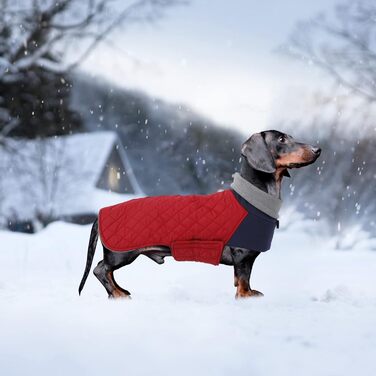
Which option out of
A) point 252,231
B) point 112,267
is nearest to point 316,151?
point 252,231

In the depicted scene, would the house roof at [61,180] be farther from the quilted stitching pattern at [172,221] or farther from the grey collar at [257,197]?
the grey collar at [257,197]

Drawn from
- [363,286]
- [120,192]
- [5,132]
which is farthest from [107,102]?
[363,286]

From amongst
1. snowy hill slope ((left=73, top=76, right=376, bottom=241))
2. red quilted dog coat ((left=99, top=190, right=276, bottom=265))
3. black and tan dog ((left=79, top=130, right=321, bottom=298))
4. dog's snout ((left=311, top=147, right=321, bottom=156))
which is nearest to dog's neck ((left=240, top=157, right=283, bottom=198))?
black and tan dog ((left=79, top=130, right=321, bottom=298))

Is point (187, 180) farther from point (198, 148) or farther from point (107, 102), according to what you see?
point (107, 102)

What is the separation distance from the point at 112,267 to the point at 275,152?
1.56 m

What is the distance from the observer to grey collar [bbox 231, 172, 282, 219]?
4.62 meters

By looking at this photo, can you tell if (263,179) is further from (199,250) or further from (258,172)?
(199,250)

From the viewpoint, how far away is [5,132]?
53.3ft

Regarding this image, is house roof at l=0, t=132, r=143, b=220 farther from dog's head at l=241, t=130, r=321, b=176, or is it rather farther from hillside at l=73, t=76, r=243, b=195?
dog's head at l=241, t=130, r=321, b=176

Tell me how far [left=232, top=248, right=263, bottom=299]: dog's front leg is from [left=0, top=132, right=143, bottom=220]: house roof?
15.4 meters

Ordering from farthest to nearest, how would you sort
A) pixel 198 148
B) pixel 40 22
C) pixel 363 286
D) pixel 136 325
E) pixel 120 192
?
pixel 120 192, pixel 198 148, pixel 40 22, pixel 363 286, pixel 136 325

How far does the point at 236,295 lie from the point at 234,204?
2.29ft

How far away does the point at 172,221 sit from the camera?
4684 millimetres

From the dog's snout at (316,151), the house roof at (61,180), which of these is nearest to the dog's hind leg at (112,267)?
the dog's snout at (316,151)
